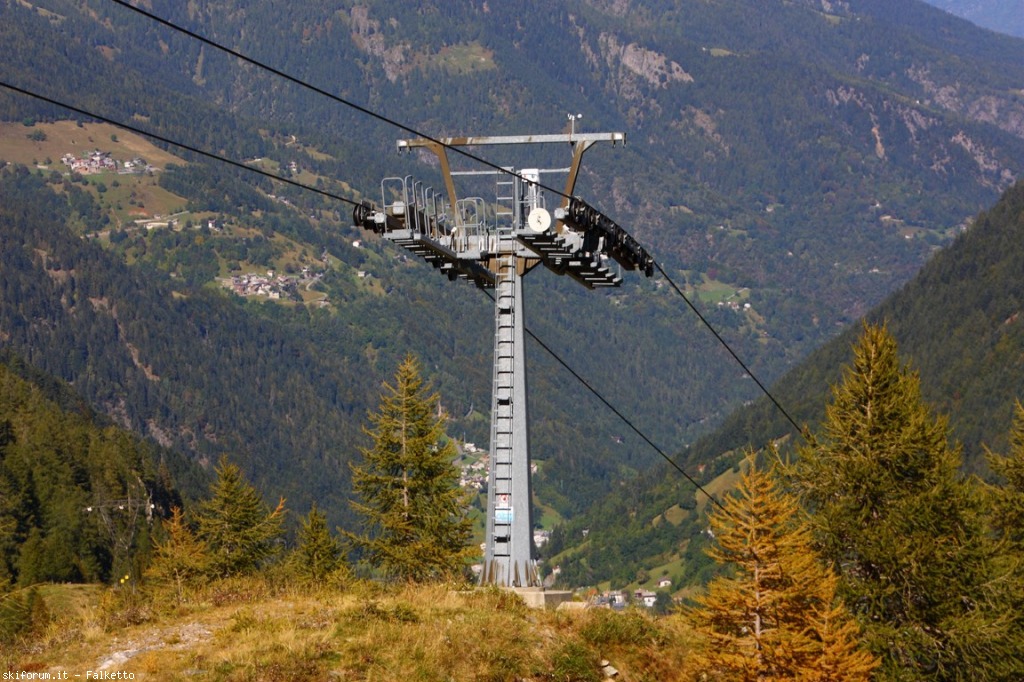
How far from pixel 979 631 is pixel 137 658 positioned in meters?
22.3

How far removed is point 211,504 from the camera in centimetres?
8062

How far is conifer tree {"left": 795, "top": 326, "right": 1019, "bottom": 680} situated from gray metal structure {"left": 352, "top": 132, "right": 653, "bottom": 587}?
311 inches

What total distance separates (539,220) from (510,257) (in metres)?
2.01

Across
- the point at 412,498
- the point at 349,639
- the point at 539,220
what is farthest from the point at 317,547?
the point at 349,639

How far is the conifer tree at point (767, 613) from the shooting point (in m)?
36.4

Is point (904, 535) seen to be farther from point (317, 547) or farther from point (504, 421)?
point (317, 547)

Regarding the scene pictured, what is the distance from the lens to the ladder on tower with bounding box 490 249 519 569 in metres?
46.2

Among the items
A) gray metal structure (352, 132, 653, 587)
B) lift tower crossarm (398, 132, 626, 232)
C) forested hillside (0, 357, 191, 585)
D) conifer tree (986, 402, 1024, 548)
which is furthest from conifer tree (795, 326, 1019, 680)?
forested hillside (0, 357, 191, 585)

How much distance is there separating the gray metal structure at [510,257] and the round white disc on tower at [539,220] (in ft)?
0.08

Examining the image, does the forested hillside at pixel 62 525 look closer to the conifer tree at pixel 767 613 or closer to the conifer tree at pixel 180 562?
the conifer tree at pixel 180 562

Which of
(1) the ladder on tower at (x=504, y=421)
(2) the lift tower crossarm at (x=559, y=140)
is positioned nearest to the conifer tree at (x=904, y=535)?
(1) the ladder on tower at (x=504, y=421)

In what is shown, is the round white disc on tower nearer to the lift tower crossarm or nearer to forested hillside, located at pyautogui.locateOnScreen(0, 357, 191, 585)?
the lift tower crossarm

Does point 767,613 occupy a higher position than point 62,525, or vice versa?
point 62,525

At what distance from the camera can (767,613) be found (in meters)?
37.4
